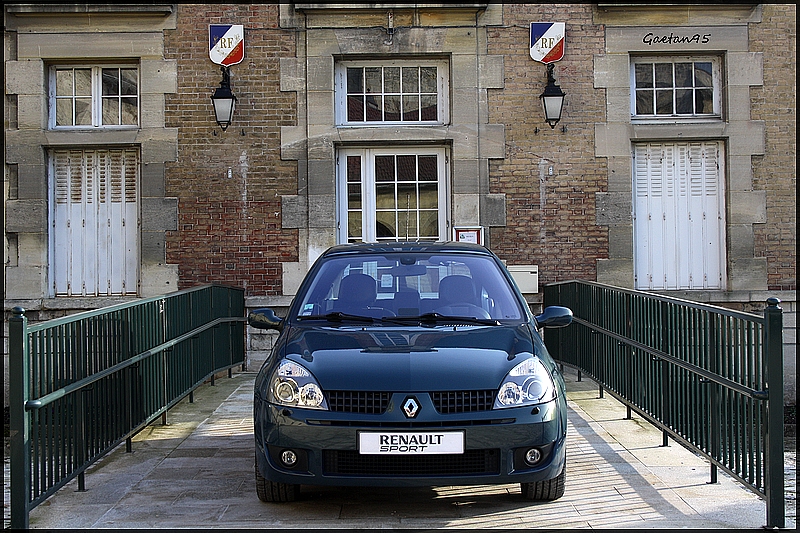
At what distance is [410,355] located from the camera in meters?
5.38

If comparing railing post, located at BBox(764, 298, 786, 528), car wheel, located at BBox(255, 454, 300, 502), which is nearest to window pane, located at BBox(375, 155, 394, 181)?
car wheel, located at BBox(255, 454, 300, 502)

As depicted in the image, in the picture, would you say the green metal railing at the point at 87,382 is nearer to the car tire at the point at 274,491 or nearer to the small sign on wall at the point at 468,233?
the car tire at the point at 274,491

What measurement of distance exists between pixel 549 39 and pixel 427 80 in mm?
1713

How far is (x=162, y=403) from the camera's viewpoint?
802 cm

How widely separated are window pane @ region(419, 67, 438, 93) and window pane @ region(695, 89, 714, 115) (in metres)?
3.58

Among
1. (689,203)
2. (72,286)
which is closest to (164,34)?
(72,286)

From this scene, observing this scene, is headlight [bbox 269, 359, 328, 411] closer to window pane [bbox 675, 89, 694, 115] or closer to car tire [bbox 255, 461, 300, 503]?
car tire [bbox 255, 461, 300, 503]

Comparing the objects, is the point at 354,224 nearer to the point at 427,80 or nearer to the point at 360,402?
the point at 427,80

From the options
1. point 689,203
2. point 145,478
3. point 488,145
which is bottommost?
point 145,478

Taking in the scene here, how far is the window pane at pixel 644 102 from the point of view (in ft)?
41.4

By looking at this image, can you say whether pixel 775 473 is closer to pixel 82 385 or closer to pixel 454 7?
pixel 82 385

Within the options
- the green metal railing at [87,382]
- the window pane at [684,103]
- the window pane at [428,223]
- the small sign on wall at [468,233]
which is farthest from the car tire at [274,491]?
the window pane at [684,103]

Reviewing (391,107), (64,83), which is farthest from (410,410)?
(64,83)

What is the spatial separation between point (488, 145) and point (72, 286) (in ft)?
19.4
